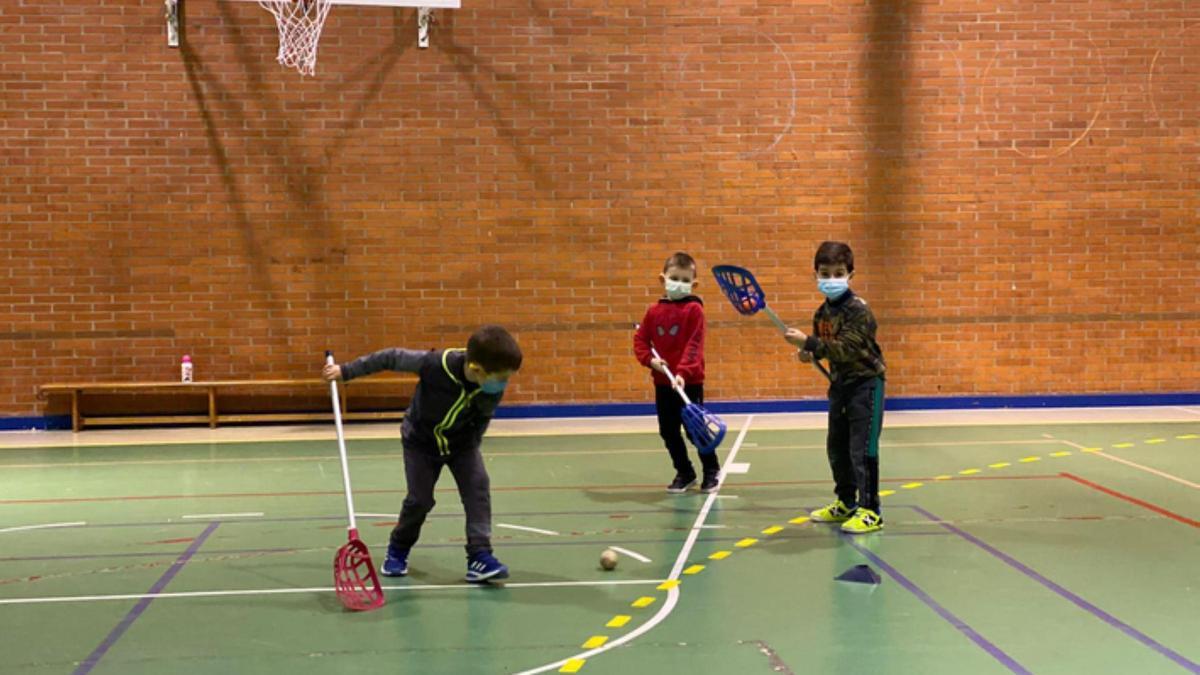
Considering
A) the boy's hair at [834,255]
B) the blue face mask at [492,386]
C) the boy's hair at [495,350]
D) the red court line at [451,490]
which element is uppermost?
the boy's hair at [834,255]

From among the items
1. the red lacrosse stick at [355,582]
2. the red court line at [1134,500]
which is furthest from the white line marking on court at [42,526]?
the red court line at [1134,500]

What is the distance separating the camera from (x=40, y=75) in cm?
1274

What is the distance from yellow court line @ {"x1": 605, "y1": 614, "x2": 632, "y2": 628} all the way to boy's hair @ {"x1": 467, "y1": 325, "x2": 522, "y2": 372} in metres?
1.28

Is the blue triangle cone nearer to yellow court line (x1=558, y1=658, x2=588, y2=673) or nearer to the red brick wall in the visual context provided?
yellow court line (x1=558, y1=658, x2=588, y2=673)

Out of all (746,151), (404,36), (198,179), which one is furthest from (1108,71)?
(198,179)

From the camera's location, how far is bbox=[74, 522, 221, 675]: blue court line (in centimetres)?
492

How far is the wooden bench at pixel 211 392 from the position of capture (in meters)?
12.8

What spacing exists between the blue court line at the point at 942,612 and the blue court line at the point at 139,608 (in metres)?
3.81

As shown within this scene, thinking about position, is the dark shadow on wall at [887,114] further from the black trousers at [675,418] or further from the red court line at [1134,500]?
the black trousers at [675,418]

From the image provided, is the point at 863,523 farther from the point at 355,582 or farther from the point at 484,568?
the point at 355,582

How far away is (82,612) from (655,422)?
25.9 feet

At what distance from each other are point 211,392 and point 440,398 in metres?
7.66

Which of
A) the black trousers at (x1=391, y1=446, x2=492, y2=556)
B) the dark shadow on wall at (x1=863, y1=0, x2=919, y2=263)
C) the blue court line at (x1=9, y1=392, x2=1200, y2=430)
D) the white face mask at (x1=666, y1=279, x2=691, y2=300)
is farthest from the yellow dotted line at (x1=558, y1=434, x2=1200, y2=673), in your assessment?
the dark shadow on wall at (x1=863, y1=0, x2=919, y2=263)

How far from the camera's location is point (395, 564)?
6.30 m
